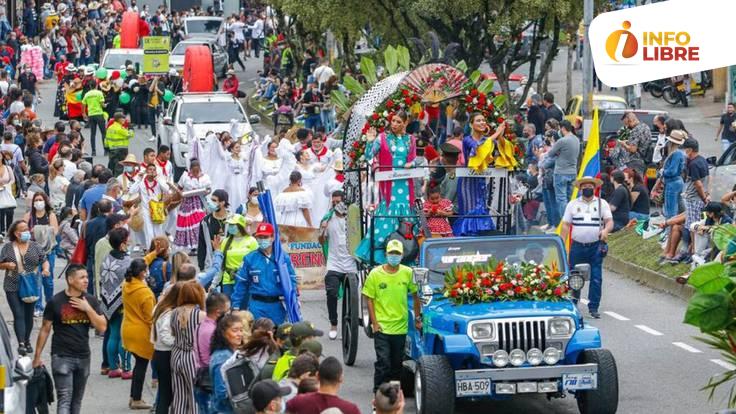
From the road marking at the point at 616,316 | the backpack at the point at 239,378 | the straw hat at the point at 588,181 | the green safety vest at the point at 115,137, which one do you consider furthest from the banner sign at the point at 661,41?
the green safety vest at the point at 115,137

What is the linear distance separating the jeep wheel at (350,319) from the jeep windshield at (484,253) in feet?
7.01

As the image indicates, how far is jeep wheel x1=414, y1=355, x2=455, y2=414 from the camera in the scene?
1323cm

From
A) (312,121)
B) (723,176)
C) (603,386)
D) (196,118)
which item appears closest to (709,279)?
(603,386)

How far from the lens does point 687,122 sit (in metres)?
42.2

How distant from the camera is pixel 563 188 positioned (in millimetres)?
25453

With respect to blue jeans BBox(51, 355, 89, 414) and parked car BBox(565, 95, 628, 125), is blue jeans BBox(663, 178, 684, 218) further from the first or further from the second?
blue jeans BBox(51, 355, 89, 414)

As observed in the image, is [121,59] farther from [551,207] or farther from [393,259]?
[393,259]

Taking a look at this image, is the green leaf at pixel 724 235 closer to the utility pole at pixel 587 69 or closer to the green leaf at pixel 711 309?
the green leaf at pixel 711 309

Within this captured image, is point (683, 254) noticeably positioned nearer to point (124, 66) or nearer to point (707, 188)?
point (707, 188)

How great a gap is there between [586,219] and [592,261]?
57 cm

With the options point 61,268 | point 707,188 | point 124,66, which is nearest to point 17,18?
point 124,66

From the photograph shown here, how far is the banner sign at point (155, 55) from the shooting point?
4506 centimetres

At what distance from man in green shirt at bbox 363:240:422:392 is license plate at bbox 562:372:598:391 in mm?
1656

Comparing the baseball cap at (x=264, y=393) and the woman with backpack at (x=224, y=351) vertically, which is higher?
the baseball cap at (x=264, y=393)
